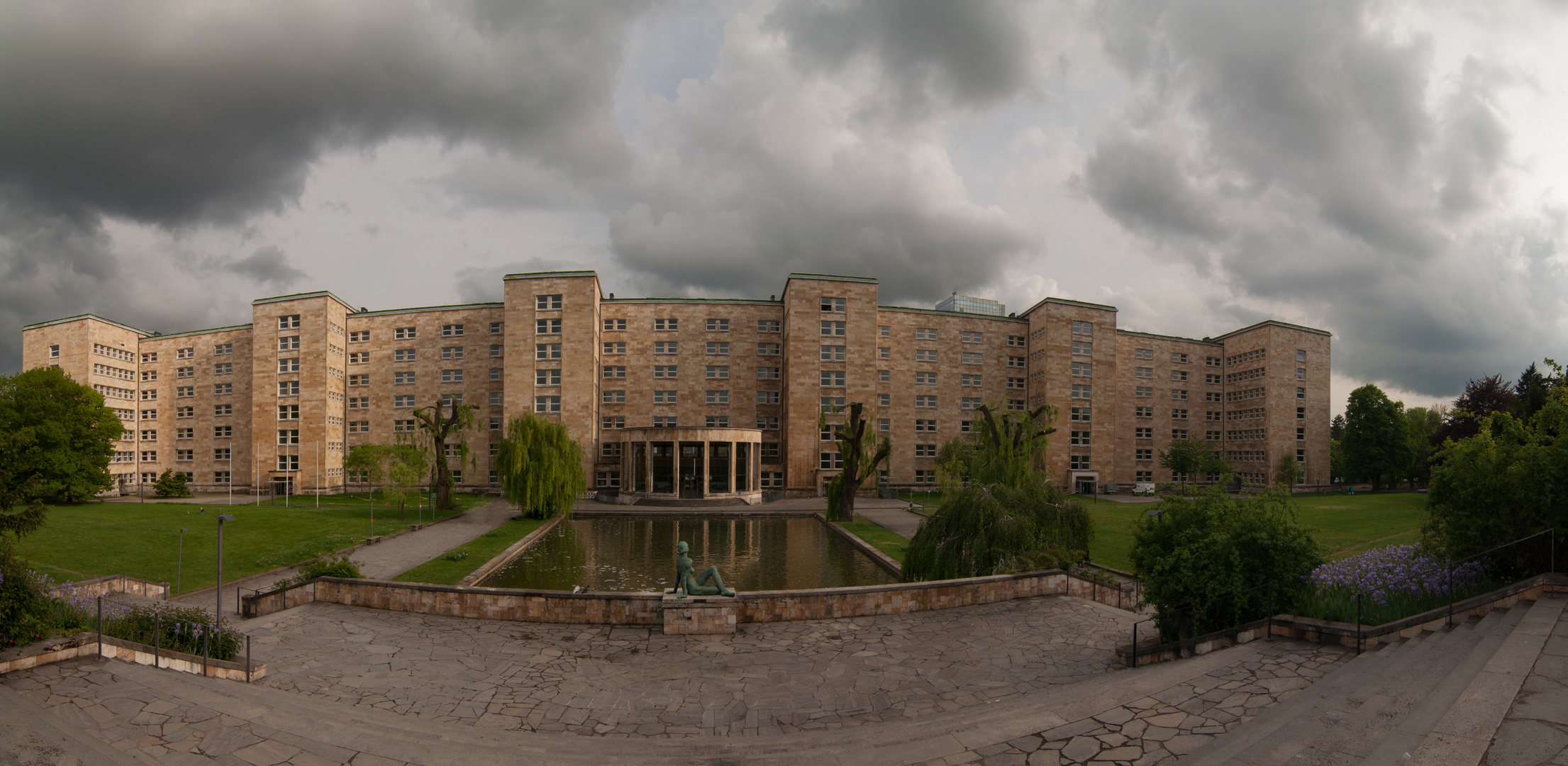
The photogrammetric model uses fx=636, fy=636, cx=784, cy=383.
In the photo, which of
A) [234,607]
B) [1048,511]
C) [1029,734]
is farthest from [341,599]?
[1048,511]

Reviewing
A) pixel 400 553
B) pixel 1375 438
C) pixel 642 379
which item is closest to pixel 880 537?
pixel 400 553

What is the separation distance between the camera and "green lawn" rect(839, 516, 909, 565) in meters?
25.4

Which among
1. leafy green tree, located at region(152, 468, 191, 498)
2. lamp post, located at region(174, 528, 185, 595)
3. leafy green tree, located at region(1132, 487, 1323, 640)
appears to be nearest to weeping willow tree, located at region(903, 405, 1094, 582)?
leafy green tree, located at region(1132, 487, 1323, 640)

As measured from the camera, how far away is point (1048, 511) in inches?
701

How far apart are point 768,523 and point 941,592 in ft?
76.3

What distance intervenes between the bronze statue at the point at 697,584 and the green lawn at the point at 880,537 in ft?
35.2

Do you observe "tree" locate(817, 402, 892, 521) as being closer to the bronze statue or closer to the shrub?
the shrub

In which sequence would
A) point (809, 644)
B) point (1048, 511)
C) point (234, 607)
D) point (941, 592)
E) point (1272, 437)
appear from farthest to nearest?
1. point (1272, 437)
2. point (1048, 511)
3. point (234, 607)
4. point (941, 592)
5. point (809, 644)

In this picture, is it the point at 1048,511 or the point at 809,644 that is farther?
the point at 1048,511

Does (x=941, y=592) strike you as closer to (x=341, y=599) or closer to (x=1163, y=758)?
(x=1163, y=758)

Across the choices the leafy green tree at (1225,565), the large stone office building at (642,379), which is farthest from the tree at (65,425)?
the leafy green tree at (1225,565)

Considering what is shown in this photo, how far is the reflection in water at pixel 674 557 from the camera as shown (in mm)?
20547

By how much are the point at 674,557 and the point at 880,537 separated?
9614 mm

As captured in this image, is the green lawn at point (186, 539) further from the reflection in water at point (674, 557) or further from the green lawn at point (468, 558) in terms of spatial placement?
the reflection in water at point (674, 557)
